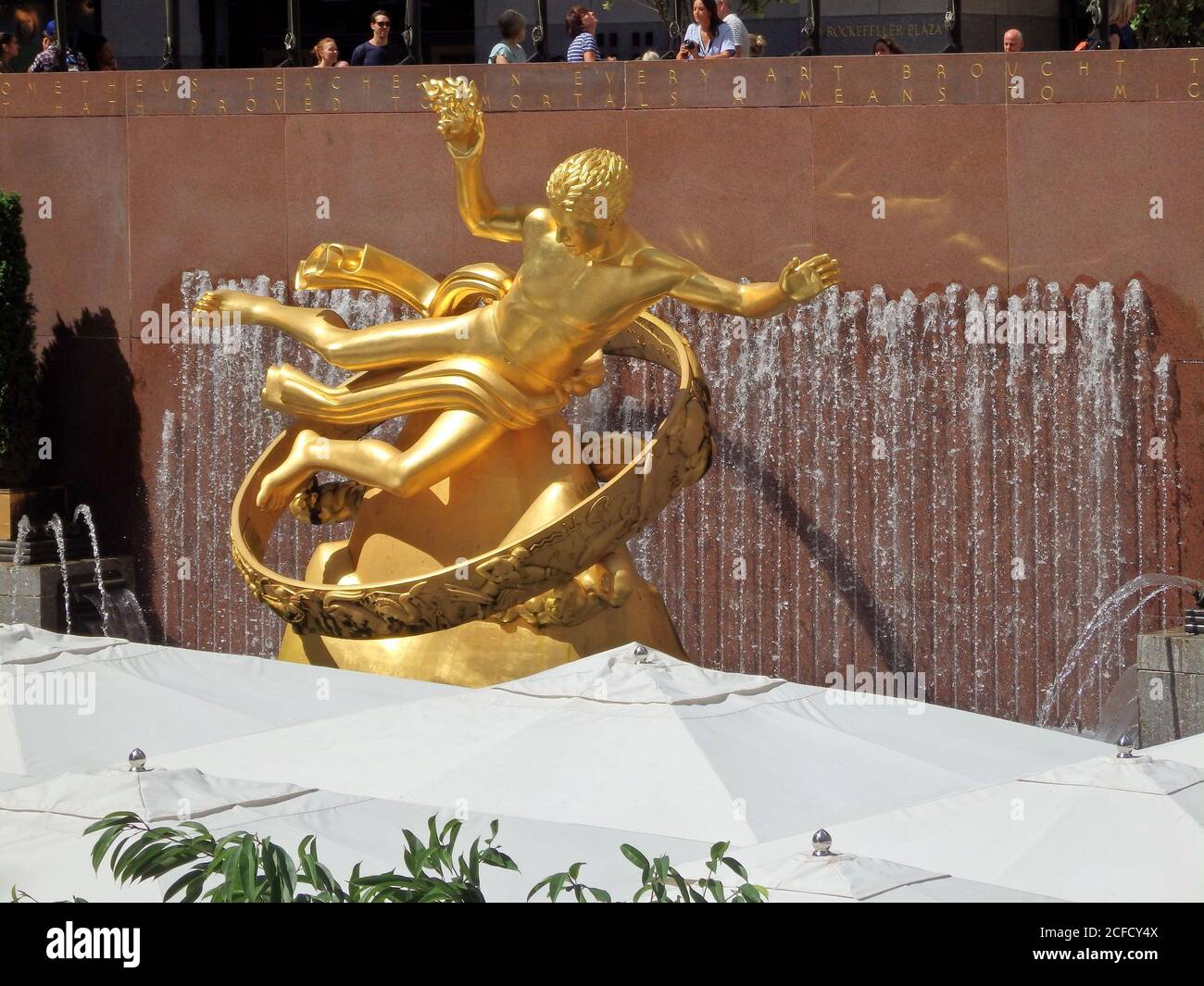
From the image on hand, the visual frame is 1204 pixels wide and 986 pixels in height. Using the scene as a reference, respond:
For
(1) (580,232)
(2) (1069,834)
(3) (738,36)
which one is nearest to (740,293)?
(1) (580,232)

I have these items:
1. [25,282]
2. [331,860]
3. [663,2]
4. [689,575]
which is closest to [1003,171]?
[689,575]

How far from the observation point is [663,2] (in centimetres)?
1506

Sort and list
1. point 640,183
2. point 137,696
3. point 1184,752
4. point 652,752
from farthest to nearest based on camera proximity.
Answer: point 640,183 → point 137,696 → point 652,752 → point 1184,752

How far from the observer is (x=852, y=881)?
457 centimetres

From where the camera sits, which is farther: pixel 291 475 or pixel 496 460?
pixel 291 475

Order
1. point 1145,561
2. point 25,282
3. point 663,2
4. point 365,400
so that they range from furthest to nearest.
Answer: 1. point 663,2
2. point 25,282
3. point 1145,561
4. point 365,400

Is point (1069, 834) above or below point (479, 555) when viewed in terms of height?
below

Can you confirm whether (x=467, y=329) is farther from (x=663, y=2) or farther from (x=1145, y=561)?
(x=663, y=2)

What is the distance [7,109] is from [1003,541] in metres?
7.42

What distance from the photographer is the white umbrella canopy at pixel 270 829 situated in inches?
197

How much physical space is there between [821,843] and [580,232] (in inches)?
149

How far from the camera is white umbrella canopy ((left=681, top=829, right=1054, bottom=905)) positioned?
4.54 meters

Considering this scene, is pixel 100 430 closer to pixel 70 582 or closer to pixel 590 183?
pixel 70 582

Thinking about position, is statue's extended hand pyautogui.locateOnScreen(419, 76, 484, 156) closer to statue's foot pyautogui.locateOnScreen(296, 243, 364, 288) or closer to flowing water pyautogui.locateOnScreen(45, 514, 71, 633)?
statue's foot pyautogui.locateOnScreen(296, 243, 364, 288)
